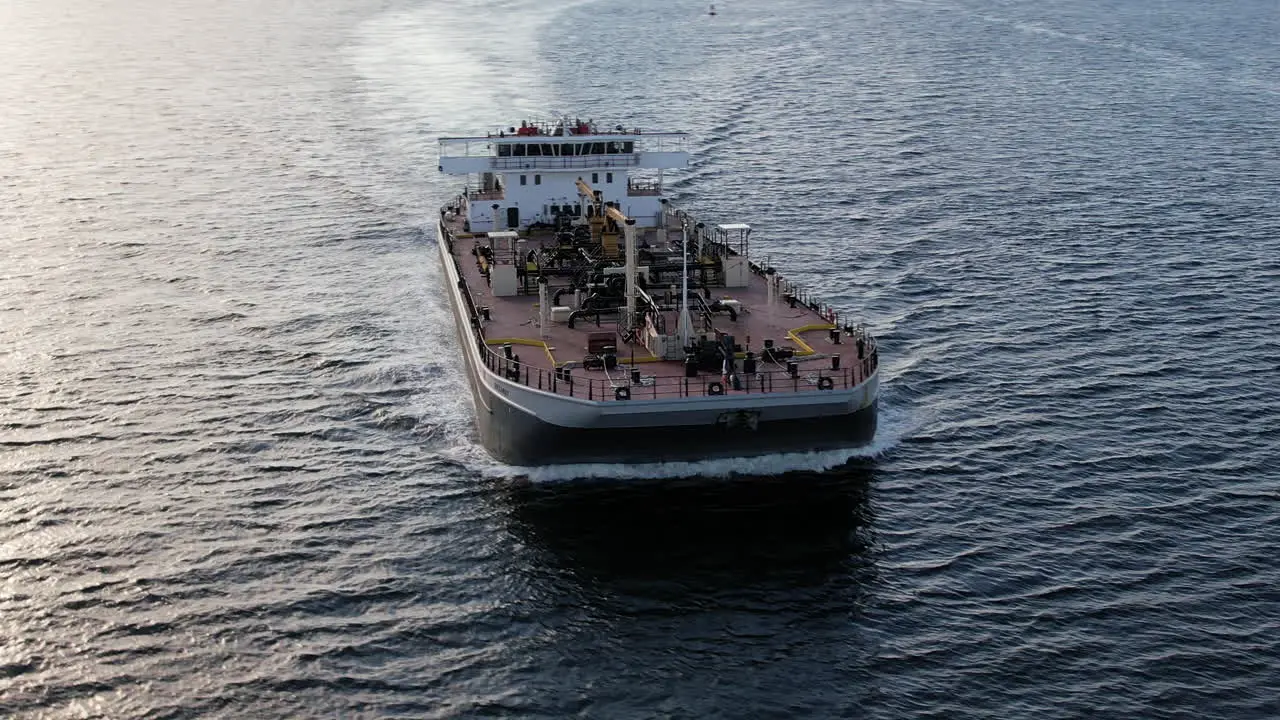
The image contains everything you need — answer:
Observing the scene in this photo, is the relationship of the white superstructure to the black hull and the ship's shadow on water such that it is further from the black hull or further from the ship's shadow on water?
the ship's shadow on water

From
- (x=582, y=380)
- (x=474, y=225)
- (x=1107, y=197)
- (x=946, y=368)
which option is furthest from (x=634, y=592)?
(x=1107, y=197)

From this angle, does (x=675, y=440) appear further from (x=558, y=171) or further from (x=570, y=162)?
(x=558, y=171)

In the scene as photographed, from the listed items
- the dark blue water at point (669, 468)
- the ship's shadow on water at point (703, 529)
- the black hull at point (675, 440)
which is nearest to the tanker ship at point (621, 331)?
the black hull at point (675, 440)

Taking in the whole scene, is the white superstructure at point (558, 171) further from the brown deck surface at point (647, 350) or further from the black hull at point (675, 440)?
the black hull at point (675, 440)

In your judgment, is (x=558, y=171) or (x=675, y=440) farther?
(x=558, y=171)

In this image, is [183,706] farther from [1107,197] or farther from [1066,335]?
[1107,197]

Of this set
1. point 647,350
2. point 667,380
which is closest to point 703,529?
point 667,380
